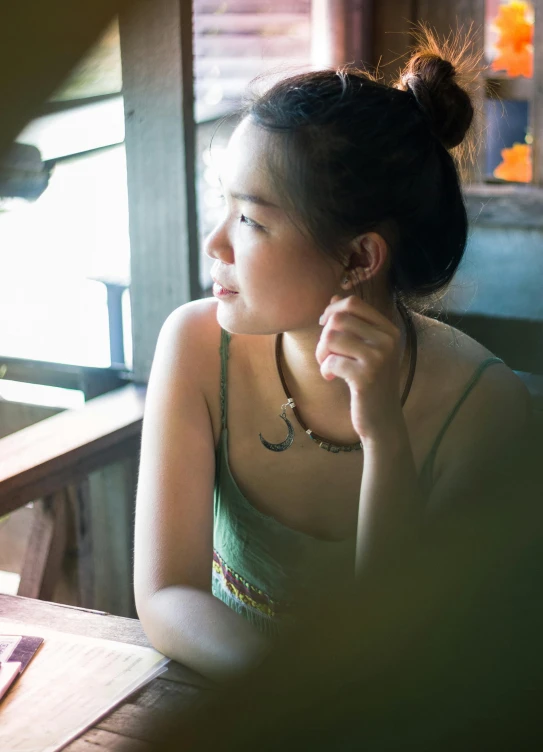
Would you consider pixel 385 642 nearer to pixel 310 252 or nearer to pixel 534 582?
pixel 534 582

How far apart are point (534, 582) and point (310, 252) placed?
3.58 feet

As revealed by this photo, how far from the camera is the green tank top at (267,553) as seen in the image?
4.80 feet

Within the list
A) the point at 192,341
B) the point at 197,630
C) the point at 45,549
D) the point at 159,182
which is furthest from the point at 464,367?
the point at 45,549

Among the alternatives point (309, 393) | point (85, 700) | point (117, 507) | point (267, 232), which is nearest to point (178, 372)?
point (309, 393)

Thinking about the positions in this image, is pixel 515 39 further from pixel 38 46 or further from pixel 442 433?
pixel 38 46

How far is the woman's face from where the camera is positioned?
1264mm

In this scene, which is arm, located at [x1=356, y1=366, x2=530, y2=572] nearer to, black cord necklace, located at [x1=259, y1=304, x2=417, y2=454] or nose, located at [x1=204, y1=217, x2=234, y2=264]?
black cord necklace, located at [x1=259, y1=304, x2=417, y2=454]

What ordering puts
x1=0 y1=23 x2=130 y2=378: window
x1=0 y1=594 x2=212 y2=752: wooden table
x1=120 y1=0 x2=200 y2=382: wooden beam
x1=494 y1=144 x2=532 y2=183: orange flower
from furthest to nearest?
x1=494 y1=144 x2=532 y2=183: orange flower, x1=0 y1=23 x2=130 y2=378: window, x1=120 y1=0 x2=200 y2=382: wooden beam, x1=0 y1=594 x2=212 y2=752: wooden table

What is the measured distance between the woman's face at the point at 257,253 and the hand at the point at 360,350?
67 mm

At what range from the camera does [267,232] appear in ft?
4.15

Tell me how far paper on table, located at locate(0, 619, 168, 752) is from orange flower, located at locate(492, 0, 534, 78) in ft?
9.75

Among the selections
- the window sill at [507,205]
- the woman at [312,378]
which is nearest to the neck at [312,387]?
the woman at [312,378]

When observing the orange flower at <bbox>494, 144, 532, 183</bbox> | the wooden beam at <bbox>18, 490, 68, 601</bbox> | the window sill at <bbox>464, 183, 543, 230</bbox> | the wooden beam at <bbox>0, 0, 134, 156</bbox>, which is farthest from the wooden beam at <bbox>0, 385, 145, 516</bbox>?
the orange flower at <bbox>494, 144, 532, 183</bbox>

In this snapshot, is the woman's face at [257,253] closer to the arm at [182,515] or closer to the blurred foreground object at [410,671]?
the arm at [182,515]
